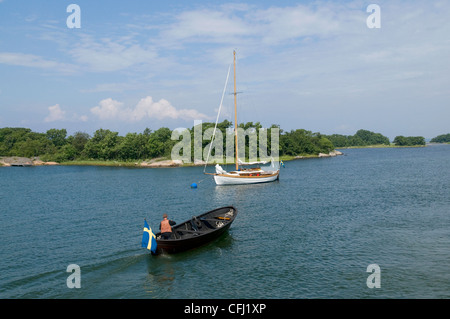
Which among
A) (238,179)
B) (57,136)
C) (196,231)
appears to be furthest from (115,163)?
(196,231)

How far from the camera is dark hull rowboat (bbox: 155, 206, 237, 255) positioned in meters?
21.9

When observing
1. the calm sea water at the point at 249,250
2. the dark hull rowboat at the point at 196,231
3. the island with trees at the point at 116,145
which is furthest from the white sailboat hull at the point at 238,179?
the island with trees at the point at 116,145

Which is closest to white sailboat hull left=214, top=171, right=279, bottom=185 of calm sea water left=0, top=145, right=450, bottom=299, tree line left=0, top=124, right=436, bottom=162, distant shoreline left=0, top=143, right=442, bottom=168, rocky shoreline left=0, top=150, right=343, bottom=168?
calm sea water left=0, top=145, right=450, bottom=299

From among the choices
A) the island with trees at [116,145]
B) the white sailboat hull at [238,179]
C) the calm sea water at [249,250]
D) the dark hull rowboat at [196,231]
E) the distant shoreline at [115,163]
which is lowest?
the calm sea water at [249,250]

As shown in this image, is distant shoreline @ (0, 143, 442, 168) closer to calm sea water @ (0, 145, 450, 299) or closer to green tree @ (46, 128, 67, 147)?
green tree @ (46, 128, 67, 147)

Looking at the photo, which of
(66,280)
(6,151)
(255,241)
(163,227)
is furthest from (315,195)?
(6,151)

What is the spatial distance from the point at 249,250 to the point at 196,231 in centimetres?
440

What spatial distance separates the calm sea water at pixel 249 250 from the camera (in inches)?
697

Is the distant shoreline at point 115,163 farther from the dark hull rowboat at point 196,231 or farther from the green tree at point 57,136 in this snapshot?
the dark hull rowboat at point 196,231

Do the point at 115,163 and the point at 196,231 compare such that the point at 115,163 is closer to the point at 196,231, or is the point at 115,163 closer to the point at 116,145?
the point at 116,145

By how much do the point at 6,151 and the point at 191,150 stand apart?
340 feet

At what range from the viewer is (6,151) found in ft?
525

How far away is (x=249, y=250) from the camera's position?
23891 millimetres

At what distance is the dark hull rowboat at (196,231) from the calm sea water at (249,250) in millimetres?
705
